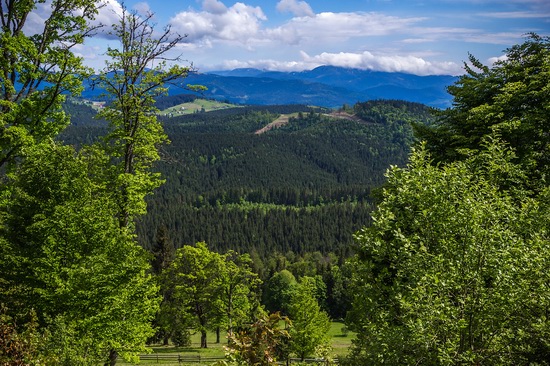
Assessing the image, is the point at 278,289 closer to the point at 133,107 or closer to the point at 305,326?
→ the point at 305,326

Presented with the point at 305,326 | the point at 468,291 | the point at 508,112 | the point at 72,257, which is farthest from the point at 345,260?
the point at 305,326

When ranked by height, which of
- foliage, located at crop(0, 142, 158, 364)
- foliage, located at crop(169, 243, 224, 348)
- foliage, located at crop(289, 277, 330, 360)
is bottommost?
foliage, located at crop(289, 277, 330, 360)

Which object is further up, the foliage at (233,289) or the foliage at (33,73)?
the foliage at (33,73)

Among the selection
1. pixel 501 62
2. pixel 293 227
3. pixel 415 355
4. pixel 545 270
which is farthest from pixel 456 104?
pixel 293 227

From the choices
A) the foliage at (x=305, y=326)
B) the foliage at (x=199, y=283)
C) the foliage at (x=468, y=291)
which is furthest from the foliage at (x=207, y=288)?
the foliage at (x=468, y=291)

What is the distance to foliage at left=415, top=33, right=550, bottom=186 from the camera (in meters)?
20.9

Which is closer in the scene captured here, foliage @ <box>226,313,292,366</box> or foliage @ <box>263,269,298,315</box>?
foliage @ <box>226,313,292,366</box>

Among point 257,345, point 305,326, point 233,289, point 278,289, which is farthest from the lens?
point 278,289

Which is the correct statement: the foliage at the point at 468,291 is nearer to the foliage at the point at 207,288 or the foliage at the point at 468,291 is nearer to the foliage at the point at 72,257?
the foliage at the point at 72,257

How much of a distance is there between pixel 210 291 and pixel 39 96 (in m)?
34.4

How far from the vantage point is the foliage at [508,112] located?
20.9 m

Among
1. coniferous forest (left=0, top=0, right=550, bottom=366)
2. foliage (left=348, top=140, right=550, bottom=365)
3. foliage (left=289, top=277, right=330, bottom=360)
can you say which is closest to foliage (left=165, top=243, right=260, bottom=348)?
foliage (left=289, top=277, right=330, bottom=360)

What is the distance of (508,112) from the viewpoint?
23.1 metres

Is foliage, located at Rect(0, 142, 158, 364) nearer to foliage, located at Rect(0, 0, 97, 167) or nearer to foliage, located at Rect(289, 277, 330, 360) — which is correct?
foliage, located at Rect(0, 0, 97, 167)
